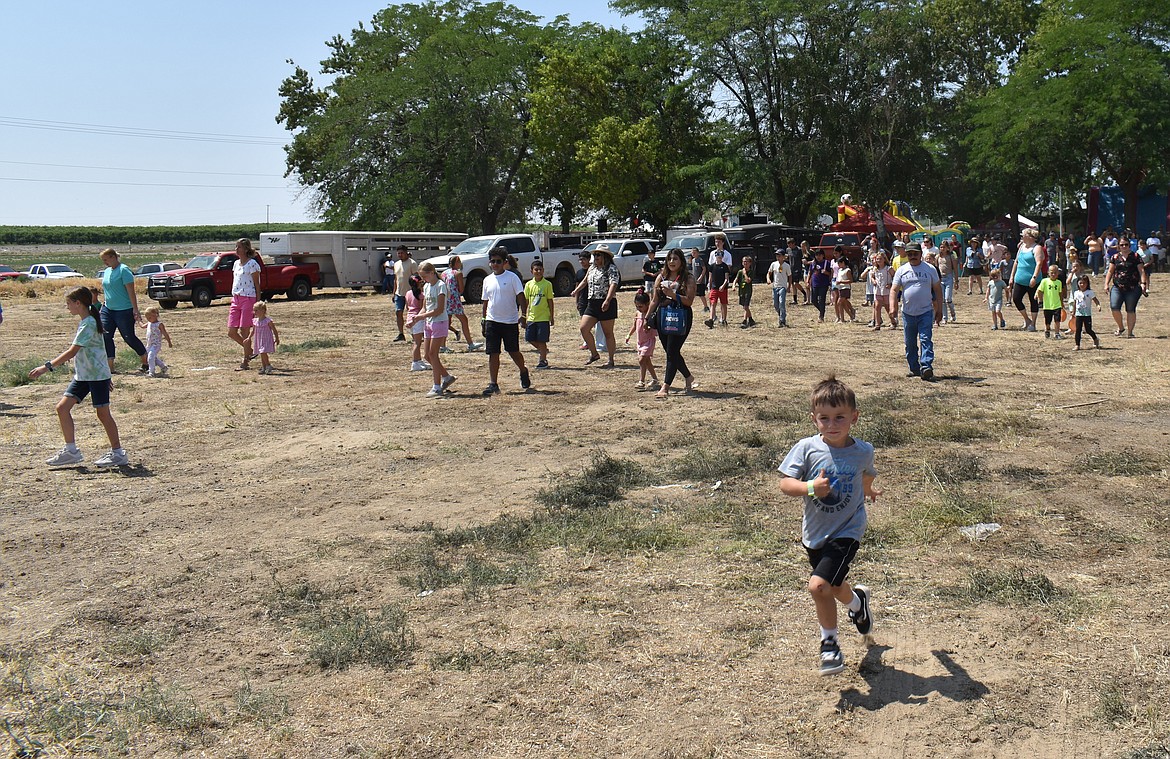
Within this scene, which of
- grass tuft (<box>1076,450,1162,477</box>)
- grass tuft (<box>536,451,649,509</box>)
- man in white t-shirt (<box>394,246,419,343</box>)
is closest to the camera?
grass tuft (<box>536,451,649,509</box>)

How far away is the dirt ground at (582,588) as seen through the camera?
435 cm

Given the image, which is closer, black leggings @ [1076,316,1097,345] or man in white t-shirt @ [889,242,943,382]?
man in white t-shirt @ [889,242,943,382]

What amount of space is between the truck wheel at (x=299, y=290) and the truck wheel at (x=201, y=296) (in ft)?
9.76

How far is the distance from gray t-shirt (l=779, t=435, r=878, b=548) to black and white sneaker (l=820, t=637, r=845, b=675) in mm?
420

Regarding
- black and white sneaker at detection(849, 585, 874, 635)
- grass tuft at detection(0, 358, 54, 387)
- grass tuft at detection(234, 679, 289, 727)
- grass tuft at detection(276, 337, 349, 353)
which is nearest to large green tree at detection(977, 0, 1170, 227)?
grass tuft at detection(276, 337, 349, 353)

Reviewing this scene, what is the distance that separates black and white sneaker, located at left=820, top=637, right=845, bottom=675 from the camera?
4609mm

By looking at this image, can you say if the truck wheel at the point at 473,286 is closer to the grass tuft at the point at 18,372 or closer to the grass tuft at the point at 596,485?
the grass tuft at the point at 18,372

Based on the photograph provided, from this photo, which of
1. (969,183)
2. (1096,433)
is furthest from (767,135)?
(1096,433)

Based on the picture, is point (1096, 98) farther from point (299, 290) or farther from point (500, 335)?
point (500, 335)

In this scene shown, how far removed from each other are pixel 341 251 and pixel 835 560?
3332 centimetres

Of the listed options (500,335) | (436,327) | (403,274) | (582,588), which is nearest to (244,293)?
(403,274)

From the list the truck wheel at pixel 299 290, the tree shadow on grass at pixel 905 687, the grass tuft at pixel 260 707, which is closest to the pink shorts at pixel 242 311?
the grass tuft at pixel 260 707

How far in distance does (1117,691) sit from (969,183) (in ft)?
169

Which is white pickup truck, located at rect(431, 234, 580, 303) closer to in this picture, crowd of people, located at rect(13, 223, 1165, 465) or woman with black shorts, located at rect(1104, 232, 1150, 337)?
crowd of people, located at rect(13, 223, 1165, 465)
